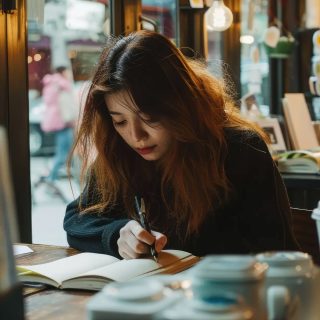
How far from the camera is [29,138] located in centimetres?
256

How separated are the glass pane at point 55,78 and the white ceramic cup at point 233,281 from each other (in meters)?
1.99

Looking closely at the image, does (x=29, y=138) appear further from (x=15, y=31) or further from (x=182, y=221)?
(x=182, y=221)

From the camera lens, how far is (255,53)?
449 cm

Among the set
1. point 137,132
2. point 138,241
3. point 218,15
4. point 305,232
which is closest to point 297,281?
point 138,241

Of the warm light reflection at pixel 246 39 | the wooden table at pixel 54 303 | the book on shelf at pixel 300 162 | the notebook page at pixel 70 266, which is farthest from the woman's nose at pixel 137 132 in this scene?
the warm light reflection at pixel 246 39

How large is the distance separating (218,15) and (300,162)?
972mm

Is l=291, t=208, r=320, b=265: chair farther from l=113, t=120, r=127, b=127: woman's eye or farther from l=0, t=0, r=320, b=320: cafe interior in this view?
l=113, t=120, r=127, b=127: woman's eye

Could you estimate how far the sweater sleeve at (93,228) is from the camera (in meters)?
1.69

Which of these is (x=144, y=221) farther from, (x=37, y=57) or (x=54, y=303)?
(x=37, y=57)

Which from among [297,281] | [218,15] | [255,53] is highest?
[218,15]

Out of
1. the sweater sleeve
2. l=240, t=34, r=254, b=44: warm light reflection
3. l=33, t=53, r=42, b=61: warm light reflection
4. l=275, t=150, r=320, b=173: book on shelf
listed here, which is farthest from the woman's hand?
l=240, t=34, r=254, b=44: warm light reflection

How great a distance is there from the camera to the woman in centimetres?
169

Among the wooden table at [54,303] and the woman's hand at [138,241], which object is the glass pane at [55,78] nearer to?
the woman's hand at [138,241]

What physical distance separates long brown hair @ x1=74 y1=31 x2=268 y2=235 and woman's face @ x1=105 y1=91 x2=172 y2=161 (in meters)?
0.02
